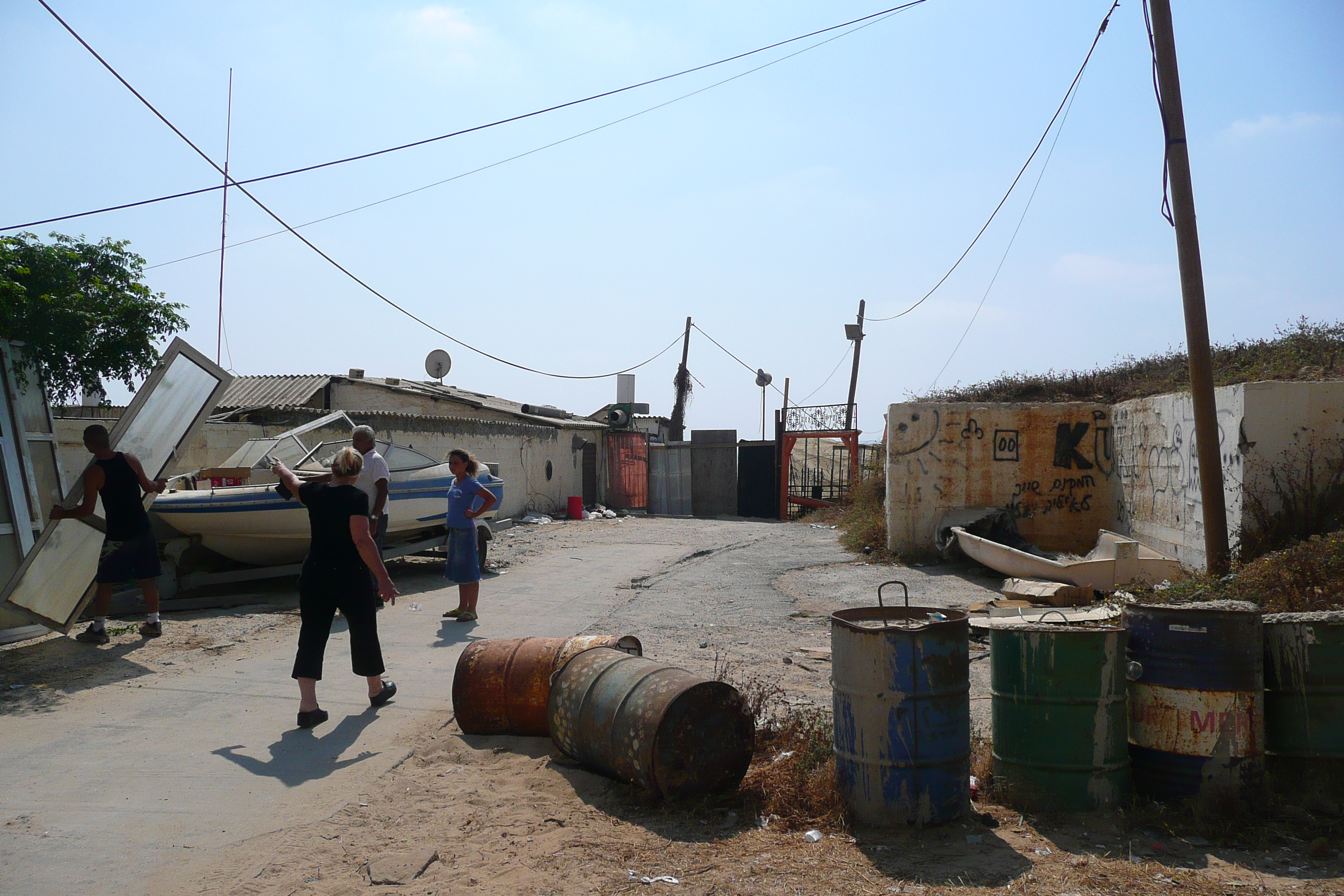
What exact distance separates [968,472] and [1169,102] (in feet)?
19.7

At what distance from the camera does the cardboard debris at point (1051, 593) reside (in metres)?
8.36

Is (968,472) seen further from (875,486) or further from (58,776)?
(58,776)

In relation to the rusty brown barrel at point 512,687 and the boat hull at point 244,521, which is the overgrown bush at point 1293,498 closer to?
the rusty brown barrel at point 512,687

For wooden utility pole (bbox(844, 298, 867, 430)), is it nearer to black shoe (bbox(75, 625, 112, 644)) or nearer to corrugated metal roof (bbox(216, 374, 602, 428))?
corrugated metal roof (bbox(216, 374, 602, 428))


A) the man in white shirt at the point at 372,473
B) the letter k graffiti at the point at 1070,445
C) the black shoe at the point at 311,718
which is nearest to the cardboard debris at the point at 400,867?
the black shoe at the point at 311,718

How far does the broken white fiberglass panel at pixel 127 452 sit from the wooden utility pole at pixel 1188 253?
8.68 m

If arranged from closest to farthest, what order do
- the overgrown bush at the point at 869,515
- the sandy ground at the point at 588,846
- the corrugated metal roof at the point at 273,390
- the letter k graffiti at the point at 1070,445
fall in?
the sandy ground at the point at 588,846 → the letter k graffiti at the point at 1070,445 → the overgrown bush at the point at 869,515 → the corrugated metal roof at the point at 273,390

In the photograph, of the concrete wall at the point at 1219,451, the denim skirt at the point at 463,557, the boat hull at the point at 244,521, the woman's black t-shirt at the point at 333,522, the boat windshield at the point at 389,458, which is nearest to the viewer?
the woman's black t-shirt at the point at 333,522

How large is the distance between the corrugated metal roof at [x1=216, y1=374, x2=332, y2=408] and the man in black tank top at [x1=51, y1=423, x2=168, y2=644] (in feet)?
39.2

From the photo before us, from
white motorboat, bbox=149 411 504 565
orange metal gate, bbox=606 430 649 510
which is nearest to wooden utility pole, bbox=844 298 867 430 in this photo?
orange metal gate, bbox=606 430 649 510

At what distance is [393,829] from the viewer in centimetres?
370

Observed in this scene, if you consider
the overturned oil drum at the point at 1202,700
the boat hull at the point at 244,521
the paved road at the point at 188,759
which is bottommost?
the paved road at the point at 188,759

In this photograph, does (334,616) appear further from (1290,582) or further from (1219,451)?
(1219,451)

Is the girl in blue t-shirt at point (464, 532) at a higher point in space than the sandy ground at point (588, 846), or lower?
higher
